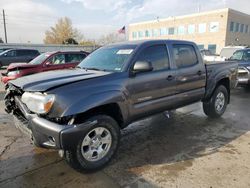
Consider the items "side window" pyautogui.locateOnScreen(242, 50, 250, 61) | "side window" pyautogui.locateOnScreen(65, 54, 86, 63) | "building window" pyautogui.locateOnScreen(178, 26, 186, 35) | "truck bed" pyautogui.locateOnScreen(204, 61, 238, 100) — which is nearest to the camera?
"truck bed" pyautogui.locateOnScreen(204, 61, 238, 100)

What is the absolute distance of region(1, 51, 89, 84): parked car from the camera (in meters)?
8.71

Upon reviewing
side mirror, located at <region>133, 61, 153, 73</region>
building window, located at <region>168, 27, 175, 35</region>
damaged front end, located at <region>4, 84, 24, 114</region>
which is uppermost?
building window, located at <region>168, 27, 175, 35</region>

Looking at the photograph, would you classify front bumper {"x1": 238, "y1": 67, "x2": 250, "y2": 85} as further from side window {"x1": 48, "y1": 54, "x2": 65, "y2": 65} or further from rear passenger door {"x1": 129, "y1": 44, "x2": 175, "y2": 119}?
side window {"x1": 48, "y1": 54, "x2": 65, "y2": 65}

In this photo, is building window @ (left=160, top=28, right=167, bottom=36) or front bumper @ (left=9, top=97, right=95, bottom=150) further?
building window @ (left=160, top=28, right=167, bottom=36)

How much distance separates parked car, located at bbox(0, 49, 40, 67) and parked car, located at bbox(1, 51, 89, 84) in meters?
10.5

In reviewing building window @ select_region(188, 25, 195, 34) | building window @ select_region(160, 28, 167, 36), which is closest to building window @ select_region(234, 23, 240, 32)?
building window @ select_region(188, 25, 195, 34)

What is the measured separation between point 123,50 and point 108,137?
1.59 m

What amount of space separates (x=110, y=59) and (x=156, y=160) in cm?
189

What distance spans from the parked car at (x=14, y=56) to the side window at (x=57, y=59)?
10.9 metres

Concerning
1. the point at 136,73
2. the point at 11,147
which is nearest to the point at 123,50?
the point at 136,73

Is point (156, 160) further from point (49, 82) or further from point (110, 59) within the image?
point (49, 82)

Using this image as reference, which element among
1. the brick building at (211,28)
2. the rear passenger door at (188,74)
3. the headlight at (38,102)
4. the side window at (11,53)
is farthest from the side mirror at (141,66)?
the brick building at (211,28)

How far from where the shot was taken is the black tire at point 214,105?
5.88 meters

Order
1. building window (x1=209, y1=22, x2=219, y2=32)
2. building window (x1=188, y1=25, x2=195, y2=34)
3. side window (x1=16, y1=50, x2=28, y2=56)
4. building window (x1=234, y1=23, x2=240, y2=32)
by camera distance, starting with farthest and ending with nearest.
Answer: building window (x1=188, y1=25, x2=195, y2=34) → building window (x1=234, y1=23, x2=240, y2=32) → building window (x1=209, y1=22, x2=219, y2=32) → side window (x1=16, y1=50, x2=28, y2=56)
